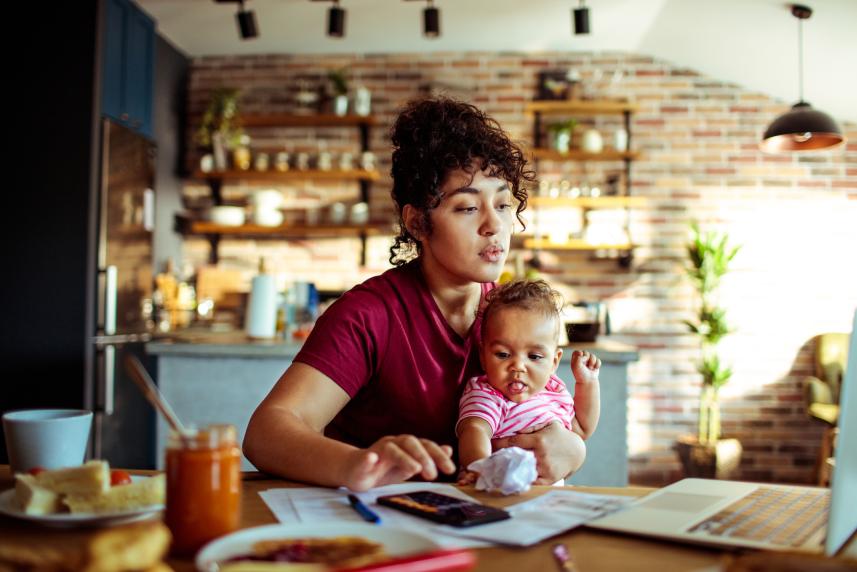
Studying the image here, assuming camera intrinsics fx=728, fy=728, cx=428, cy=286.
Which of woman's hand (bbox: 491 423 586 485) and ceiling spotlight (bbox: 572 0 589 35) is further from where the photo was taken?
ceiling spotlight (bbox: 572 0 589 35)

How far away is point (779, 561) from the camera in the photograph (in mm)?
663

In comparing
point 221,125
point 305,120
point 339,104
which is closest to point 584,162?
point 339,104

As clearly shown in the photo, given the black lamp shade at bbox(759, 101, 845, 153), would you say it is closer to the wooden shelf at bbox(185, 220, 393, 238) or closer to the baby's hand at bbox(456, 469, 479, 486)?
the wooden shelf at bbox(185, 220, 393, 238)

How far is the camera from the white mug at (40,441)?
106 centimetres

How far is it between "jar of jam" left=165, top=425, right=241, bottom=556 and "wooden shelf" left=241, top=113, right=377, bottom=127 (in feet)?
14.7

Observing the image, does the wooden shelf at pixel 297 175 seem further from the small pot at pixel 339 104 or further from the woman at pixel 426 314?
the woman at pixel 426 314

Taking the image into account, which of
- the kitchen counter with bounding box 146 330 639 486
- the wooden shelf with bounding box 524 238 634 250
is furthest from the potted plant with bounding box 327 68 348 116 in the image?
the kitchen counter with bounding box 146 330 639 486

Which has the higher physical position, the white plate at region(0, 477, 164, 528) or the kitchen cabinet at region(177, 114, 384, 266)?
the kitchen cabinet at region(177, 114, 384, 266)

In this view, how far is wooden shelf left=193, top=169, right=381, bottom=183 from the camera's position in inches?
200

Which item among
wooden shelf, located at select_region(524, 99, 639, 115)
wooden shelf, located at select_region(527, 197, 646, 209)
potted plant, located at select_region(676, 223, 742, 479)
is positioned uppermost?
wooden shelf, located at select_region(524, 99, 639, 115)

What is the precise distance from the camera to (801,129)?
11.9 feet

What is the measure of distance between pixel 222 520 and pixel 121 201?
3591 mm

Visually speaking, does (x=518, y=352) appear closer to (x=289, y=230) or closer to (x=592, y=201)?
(x=592, y=201)

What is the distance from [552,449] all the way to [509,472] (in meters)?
0.34
